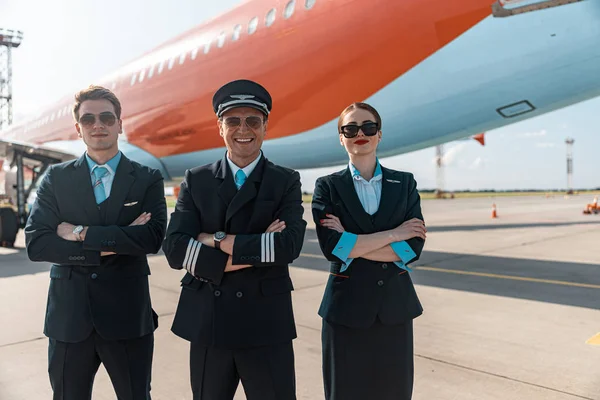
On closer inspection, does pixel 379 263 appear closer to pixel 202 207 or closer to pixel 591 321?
pixel 202 207

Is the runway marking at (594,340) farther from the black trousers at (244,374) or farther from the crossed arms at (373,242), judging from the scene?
the black trousers at (244,374)

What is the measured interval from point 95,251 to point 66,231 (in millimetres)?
229

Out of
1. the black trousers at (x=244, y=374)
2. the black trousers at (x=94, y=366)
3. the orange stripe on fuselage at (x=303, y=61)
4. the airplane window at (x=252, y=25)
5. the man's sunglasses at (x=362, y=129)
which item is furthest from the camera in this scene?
the airplane window at (x=252, y=25)

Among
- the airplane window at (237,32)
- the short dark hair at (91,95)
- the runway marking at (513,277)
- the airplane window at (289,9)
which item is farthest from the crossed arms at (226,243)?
the airplane window at (237,32)

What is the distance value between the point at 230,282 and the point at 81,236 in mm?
837

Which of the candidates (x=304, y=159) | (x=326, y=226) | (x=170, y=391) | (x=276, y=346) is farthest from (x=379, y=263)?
(x=304, y=159)

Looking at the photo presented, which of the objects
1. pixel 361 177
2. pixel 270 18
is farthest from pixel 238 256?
pixel 270 18

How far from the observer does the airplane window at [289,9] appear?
764 centimetres

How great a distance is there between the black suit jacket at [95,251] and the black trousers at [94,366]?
0.07 meters

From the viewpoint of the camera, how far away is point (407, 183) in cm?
272

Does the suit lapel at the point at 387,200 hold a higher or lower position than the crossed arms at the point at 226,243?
higher

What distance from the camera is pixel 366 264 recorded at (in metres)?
2.61

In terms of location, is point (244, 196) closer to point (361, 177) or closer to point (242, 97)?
point (242, 97)

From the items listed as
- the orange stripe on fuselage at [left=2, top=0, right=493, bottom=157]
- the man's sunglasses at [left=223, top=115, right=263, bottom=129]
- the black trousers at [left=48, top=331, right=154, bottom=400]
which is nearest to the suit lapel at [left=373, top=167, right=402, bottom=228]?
the man's sunglasses at [left=223, top=115, right=263, bottom=129]
